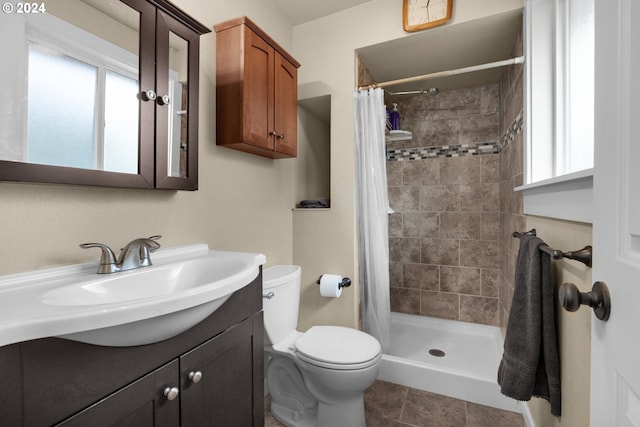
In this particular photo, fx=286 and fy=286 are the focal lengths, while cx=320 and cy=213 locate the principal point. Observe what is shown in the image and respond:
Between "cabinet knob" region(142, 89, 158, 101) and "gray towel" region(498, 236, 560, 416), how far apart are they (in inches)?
59.3

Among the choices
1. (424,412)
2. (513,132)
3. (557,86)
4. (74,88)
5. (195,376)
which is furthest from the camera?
(513,132)

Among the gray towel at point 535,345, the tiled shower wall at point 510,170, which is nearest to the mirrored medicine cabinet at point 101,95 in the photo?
the gray towel at point 535,345

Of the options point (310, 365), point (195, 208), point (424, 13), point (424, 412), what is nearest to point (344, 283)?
point (310, 365)

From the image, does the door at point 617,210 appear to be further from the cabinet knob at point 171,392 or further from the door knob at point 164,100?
the door knob at point 164,100

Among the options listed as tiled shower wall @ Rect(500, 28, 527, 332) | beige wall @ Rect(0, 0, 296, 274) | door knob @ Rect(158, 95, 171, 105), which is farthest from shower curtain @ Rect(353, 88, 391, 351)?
door knob @ Rect(158, 95, 171, 105)

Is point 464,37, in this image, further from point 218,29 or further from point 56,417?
point 56,417

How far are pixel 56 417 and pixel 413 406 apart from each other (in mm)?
1673

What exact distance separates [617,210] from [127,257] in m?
1.22

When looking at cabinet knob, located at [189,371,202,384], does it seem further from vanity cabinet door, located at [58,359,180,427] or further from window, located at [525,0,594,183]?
window, located at [525,0,594,183]

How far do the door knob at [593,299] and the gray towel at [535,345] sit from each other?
57 centimetres

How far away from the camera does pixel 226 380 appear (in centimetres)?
92

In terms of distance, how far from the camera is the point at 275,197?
6.37ft

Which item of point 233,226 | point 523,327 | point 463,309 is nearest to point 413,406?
point 523,327

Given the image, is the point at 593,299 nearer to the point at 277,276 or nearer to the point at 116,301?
the point at 116,301
